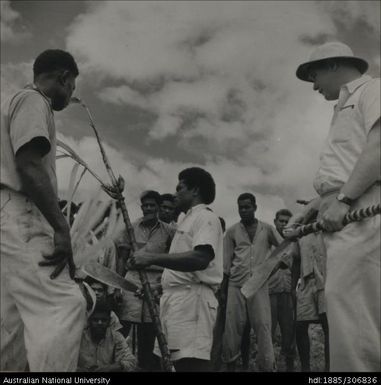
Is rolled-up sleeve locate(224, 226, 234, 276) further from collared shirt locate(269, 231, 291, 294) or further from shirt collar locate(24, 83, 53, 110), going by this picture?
shirt collar locate(24, 83, 53, 110)

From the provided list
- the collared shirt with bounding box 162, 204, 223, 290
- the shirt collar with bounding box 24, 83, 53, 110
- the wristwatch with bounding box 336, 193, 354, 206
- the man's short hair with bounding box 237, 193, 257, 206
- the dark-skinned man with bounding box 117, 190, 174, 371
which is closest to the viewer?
the wristwatch with bounding box 336, 193, 354, 206

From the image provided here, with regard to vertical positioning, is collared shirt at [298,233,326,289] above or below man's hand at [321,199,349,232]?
above

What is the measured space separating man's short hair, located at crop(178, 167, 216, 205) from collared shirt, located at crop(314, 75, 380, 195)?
148cm

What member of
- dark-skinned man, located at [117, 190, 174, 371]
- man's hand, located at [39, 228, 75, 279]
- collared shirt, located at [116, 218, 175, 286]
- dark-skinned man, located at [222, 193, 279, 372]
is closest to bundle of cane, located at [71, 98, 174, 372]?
man's hand, located at [39, 228, 75, 279]

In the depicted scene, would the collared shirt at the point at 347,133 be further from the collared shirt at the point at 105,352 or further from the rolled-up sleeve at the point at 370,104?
the collared shirt at the point at 105,352

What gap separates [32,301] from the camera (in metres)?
3.01

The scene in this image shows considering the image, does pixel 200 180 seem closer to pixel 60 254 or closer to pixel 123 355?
pixel 60 254

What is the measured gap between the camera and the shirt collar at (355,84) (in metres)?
3.32

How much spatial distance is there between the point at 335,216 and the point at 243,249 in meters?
4.64

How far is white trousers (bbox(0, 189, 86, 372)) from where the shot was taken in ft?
9.61

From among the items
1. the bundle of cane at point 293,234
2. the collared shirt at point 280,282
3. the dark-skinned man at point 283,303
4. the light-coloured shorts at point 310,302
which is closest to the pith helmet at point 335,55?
the bundle of cane at point 293,234

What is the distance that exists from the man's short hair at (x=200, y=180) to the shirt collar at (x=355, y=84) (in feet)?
5.35

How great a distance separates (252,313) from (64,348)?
459cm
